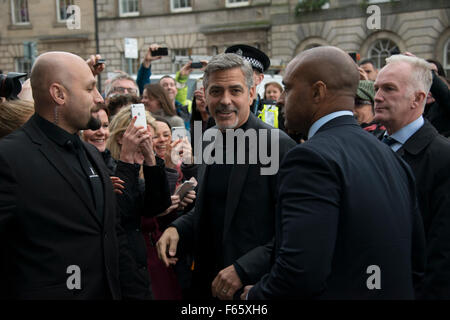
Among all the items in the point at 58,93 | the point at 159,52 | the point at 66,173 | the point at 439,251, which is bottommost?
the point at 439,251

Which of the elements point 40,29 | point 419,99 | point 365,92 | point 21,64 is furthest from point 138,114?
point 21,64

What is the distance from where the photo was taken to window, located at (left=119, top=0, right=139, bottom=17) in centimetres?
2738

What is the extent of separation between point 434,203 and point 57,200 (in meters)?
2.12

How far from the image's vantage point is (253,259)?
2.38 metres

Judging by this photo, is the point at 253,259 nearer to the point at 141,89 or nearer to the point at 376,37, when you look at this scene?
the point at 141,89

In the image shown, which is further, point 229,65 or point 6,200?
point 229,65

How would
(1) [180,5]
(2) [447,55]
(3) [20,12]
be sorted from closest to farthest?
(2) [447,55], (1) [180,5], (3) [20,12]

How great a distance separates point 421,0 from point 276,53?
279 inches

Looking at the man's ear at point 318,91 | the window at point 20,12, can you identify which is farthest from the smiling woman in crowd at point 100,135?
the window at point 20,12

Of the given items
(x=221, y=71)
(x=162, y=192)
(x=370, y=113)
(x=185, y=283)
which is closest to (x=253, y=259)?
(x=162, y=192)

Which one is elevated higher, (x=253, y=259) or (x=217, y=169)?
(x=217, y=169)

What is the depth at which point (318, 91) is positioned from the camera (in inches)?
81.7

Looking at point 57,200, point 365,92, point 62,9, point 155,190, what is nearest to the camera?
point 57,200

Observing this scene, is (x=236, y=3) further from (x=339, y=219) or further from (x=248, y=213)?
(x=339, y=219)
